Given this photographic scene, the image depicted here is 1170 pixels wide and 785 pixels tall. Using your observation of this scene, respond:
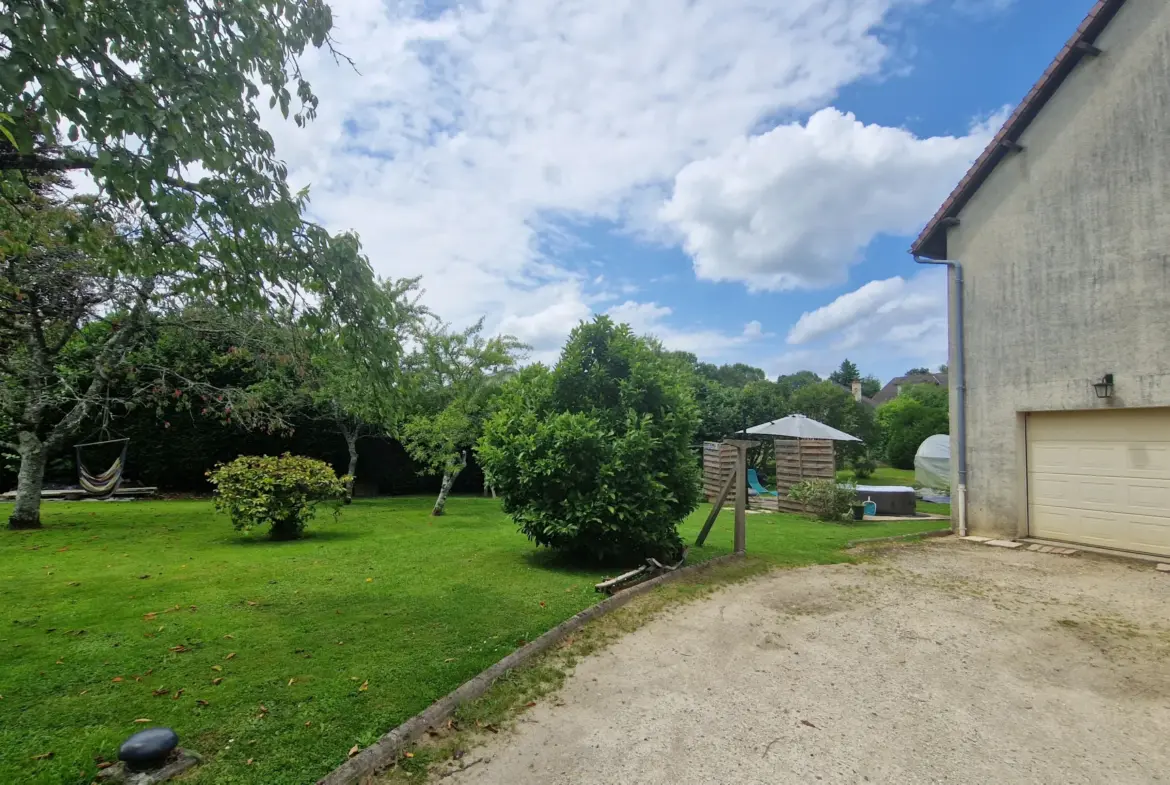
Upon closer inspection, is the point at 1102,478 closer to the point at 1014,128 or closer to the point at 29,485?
the point at 1014,128

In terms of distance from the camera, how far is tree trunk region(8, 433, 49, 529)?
949 cm

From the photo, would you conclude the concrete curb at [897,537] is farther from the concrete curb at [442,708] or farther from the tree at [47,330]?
the tree at [47,330]

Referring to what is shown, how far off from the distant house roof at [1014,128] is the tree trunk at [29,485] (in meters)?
15.2

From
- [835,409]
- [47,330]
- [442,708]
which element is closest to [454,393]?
[47,330]

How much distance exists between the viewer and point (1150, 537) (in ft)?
25.2

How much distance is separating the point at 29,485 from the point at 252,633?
8.21 metres

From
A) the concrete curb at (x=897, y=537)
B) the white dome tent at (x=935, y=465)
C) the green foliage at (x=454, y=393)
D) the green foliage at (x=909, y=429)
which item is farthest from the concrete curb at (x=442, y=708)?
the green foliage at (x=909, y=429)

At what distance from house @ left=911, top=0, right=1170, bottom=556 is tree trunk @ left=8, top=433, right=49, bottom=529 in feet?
49.2

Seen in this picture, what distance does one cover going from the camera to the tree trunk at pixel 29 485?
31.1 ft

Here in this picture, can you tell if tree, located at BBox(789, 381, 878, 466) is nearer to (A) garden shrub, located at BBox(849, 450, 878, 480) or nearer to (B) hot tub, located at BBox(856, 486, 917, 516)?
(A) garden shrub, located at BBox(849, 450, 878, 480)

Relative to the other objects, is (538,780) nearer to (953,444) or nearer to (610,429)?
(610,429)

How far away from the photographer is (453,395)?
13875mm

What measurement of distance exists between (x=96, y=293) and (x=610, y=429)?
28.2 feet

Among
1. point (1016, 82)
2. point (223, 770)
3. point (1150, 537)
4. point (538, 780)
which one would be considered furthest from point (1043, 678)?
point (1016, 82)
